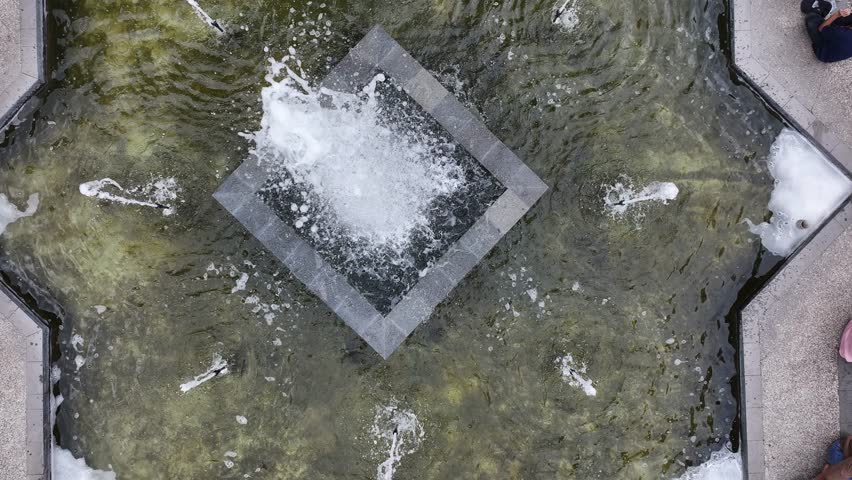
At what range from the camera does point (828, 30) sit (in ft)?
21.6

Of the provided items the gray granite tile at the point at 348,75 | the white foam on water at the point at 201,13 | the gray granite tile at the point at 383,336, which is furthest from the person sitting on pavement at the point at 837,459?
the white foam on water at the point at 201,13

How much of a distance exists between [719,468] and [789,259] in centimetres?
272

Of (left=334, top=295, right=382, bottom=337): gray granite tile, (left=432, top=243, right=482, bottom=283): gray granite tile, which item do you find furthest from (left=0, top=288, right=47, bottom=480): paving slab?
(left=432, top=243, right=482, bottom=283): gray granite tile

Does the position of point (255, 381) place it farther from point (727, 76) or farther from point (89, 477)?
point (727, 76)

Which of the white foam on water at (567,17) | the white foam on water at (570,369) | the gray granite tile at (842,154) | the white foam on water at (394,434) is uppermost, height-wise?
the gray granite tile at (842,154)

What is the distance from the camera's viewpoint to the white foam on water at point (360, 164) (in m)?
6.57

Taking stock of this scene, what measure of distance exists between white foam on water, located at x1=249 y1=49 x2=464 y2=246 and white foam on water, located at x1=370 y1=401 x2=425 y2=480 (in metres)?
2.08

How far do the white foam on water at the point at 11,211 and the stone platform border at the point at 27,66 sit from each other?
37.0 inches

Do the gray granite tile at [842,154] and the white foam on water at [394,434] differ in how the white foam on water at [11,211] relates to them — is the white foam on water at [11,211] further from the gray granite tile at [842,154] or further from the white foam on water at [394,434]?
the gray granite tile at [842,154]

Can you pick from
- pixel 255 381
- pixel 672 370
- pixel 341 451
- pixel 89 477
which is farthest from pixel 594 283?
pixel 89 477

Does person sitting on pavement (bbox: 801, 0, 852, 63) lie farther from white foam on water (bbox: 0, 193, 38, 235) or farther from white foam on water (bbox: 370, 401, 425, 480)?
white foam on water (bbox: 0, 193, 38, 235)

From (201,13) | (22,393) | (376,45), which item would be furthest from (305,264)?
(22,393)

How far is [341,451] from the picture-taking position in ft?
22.6

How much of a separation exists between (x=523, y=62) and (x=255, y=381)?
16.7 feet
